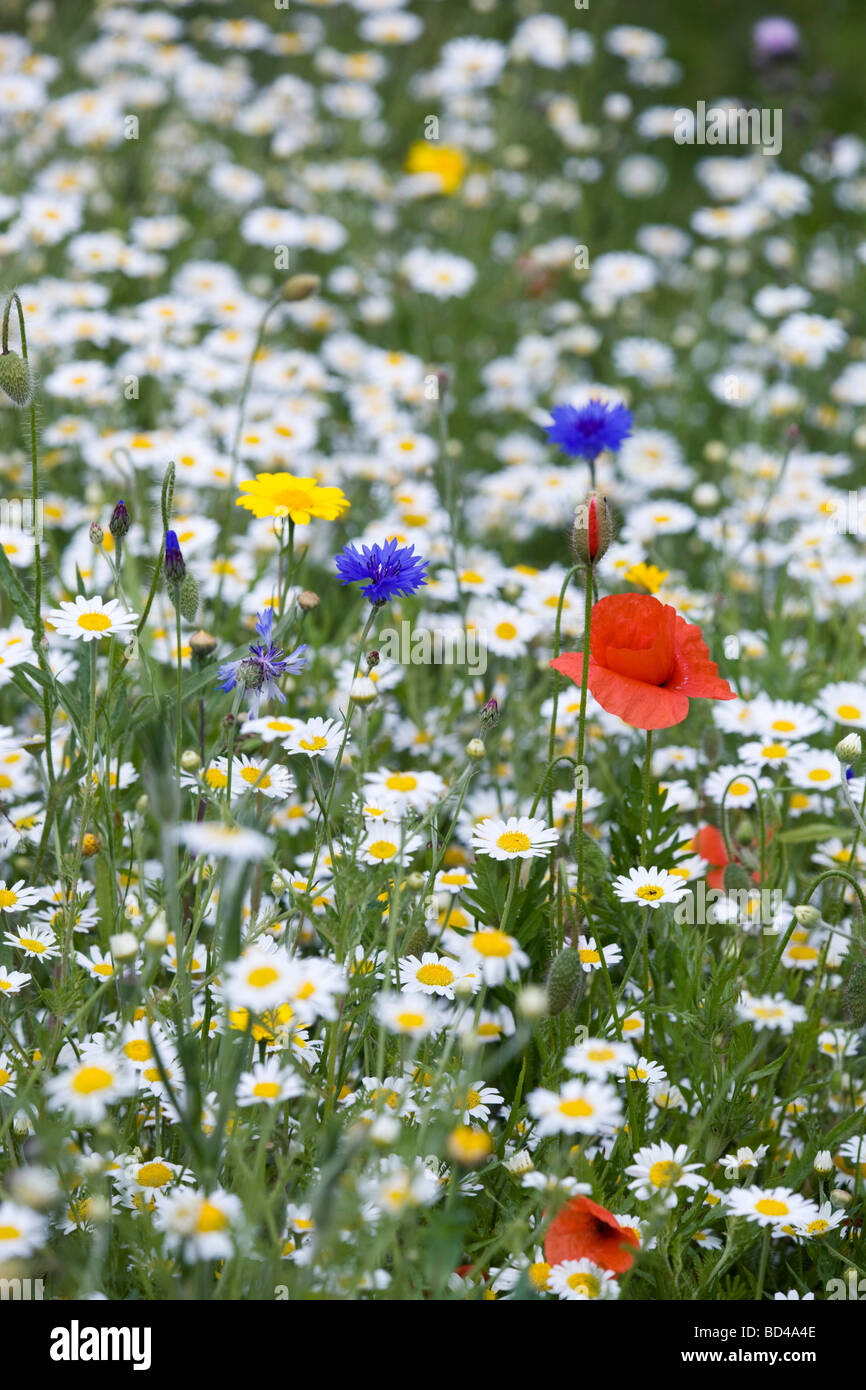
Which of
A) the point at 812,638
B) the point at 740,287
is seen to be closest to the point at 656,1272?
the point at 812,638

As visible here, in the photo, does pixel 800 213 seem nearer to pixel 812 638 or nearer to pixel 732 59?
pixel 732 59

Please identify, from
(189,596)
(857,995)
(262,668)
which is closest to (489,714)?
(262,668)

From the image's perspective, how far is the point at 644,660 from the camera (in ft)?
5.06

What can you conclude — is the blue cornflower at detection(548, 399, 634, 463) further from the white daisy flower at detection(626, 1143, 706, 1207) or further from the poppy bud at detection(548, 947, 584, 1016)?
the white daisy flower at detection(626, 1143, 706, 1207)

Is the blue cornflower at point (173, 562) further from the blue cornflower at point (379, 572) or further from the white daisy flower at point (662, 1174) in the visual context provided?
the white daisy flower at point (662, 1174)

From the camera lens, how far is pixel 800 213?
A: 4453 millimetres

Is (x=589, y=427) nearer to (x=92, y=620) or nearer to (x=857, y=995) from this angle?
(x=92, y=620)

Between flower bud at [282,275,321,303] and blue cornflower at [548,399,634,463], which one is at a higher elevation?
flower bud at [282,275,321,303]

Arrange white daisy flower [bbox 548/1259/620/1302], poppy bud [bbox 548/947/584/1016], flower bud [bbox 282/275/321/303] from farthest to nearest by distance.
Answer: flower bud [bbox 282/275/321/303] → poppy bud [bbox 548/947/584/1016] → white daisy flower [bbox 548/1259/620/1302]

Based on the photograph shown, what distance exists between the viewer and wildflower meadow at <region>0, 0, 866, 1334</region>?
4.39 ft

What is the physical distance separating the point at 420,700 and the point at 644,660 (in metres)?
0.77

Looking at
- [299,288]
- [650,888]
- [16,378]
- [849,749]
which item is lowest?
[650,888]

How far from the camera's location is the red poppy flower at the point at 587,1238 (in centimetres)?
133

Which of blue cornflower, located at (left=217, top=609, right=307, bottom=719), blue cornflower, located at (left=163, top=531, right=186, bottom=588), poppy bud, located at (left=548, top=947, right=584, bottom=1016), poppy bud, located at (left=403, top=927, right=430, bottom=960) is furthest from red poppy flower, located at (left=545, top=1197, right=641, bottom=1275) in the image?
blue cornflower, located at (left=163, top=531, right=186, bottom=588)
